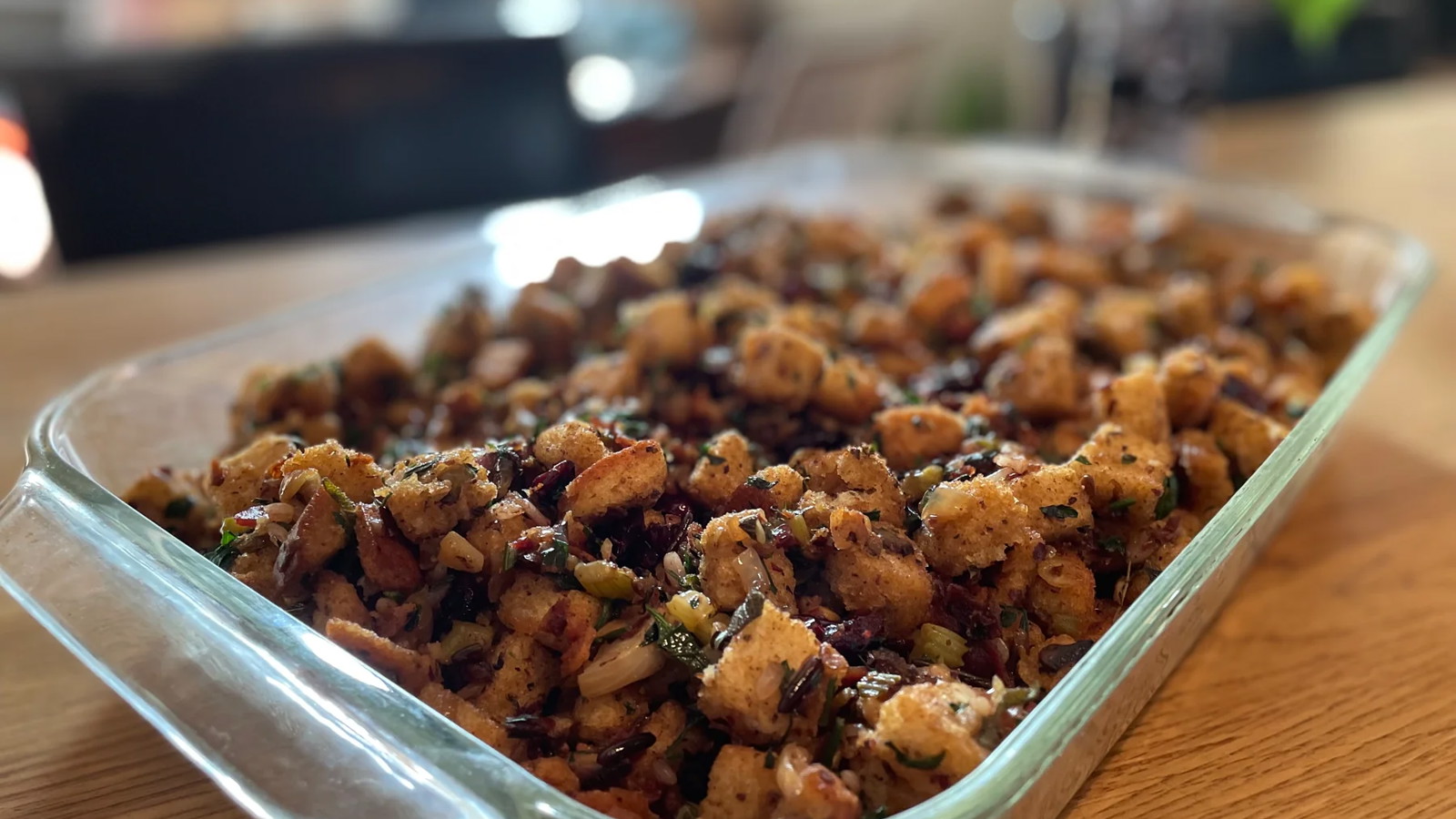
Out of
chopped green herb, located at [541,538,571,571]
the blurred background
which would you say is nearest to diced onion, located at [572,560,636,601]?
chopped green herb, located at [541,538,571,571]

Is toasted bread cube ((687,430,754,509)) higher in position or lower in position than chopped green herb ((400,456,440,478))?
lower

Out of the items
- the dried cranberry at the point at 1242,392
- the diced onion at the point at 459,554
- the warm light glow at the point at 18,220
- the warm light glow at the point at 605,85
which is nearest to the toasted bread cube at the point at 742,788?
the diced onion at the point at 459,554

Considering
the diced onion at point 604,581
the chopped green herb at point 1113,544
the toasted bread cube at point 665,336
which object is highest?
the toasted bread cube at point 665,336

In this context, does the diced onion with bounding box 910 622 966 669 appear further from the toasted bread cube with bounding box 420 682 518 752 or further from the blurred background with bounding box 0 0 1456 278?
the blurred background with bounding box 0 0 1456 278

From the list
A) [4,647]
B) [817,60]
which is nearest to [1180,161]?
[817,60]

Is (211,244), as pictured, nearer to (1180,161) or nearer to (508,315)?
(508,315)

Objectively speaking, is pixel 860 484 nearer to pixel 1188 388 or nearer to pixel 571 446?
pixel 571 446

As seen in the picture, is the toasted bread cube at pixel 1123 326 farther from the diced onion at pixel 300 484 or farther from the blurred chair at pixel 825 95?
the blurred chair at pixel 825 95
